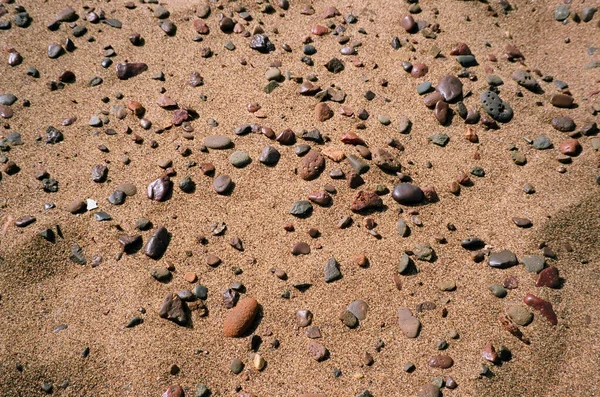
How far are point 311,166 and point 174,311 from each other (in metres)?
1.10

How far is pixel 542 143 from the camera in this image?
2928mm

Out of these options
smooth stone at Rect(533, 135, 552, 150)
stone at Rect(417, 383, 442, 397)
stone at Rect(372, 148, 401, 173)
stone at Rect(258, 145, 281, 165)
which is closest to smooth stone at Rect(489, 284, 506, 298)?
stone at Rect(417, 383, 442, 397)

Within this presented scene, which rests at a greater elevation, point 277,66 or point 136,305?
point 277,66

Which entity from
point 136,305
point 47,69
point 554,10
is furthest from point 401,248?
point 47,69

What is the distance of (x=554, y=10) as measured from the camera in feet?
11.7

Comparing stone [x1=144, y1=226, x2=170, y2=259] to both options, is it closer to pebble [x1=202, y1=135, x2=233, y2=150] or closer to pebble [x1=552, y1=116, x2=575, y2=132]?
pebble [x1=202, y1=135, x2=233, y2=150]

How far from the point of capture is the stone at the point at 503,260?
2504mm

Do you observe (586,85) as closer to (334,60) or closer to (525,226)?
(525,226)

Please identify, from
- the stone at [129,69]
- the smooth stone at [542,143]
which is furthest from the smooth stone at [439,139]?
the stone at [129,69]

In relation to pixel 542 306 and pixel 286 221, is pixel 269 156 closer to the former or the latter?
pixel 286 221

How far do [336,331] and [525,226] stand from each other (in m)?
1.19

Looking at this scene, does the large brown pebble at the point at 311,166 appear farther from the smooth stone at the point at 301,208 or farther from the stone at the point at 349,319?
the stone at the point at 349,319

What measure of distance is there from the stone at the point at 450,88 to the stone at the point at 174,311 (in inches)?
80.3

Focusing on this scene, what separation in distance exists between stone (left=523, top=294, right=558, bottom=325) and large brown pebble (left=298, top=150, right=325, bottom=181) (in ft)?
4.18
